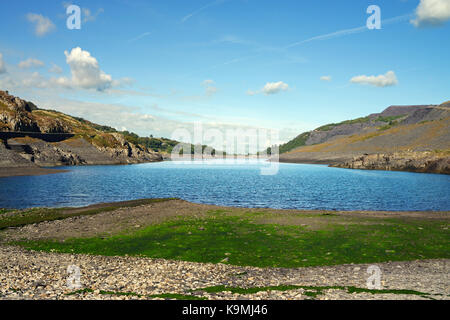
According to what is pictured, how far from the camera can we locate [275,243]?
2583 cm

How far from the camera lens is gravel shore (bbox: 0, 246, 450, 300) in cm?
1473

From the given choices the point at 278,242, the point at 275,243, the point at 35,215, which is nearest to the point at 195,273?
the point at 275,243

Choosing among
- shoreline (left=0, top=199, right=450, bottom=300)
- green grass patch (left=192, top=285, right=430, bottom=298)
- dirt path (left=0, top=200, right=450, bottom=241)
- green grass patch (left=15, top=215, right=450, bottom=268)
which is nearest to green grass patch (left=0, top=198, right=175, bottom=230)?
dirt path (left=0, top=200, right=450, bottom=241)

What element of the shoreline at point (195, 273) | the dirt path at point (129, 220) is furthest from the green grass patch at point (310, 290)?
the dirt path at point (129, 220)

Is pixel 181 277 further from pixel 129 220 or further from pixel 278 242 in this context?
pixel 129 220

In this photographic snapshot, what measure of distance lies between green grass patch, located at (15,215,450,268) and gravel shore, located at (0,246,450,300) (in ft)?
4.98

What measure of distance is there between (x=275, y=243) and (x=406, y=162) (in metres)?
154

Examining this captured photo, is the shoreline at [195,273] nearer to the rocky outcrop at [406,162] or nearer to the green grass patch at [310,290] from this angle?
the green grass patch at [310,290]

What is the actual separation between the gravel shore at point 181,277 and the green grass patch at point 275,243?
4.98 ft

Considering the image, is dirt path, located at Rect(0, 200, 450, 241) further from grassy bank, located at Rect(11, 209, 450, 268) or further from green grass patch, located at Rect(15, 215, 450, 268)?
green grass patch, located at Rect(15, 215, 450, 268)

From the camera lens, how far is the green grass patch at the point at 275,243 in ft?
73.2
